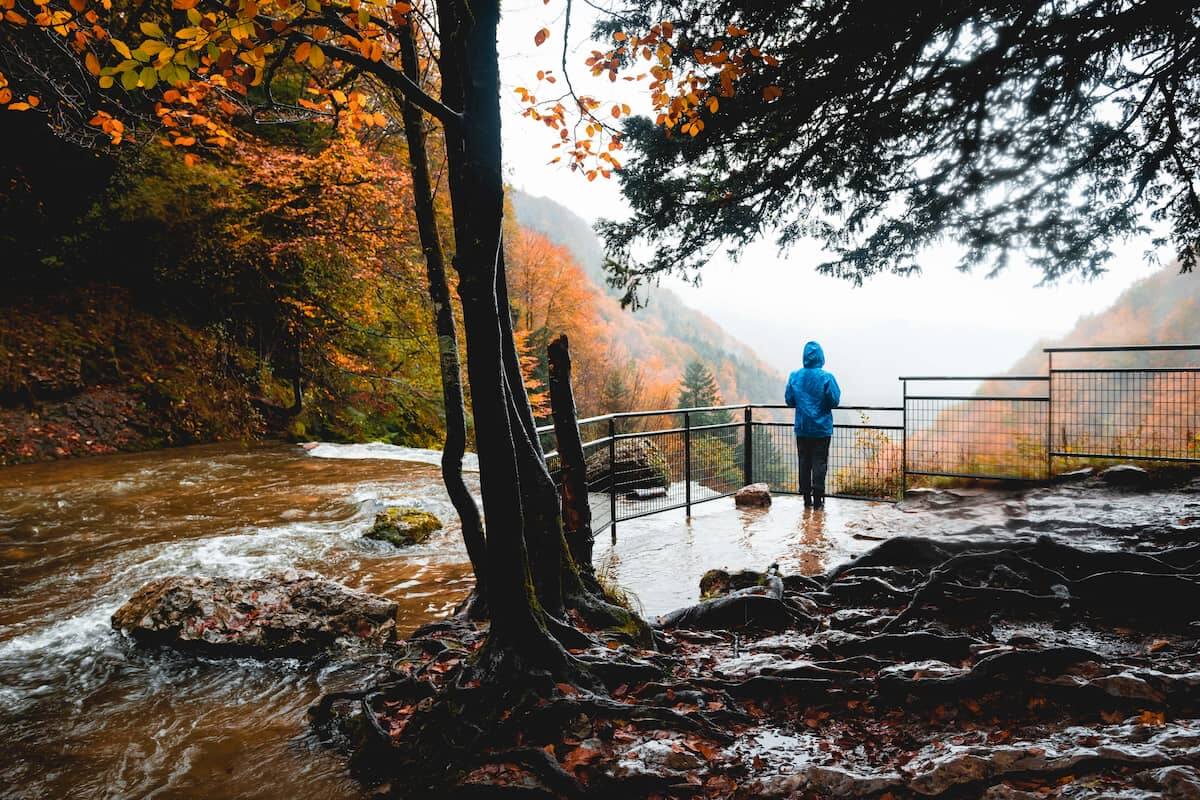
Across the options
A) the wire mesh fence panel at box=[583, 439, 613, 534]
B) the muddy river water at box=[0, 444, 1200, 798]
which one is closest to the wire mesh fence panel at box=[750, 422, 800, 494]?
the muddy river water at box=[0, 444, 1200, 798]

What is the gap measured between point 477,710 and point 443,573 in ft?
12.0

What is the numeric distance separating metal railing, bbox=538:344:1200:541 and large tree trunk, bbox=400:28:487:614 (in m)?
2.82

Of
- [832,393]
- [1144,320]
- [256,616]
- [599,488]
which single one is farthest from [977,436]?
[1144,320]

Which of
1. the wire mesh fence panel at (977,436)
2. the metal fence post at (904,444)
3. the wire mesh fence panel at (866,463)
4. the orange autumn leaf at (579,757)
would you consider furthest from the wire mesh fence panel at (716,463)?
the orange autumn leaf at (579,757)

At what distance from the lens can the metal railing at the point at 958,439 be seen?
774 cm

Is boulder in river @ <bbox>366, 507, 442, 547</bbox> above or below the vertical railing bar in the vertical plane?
below

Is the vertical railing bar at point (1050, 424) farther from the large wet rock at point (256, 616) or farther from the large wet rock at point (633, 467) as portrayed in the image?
the large wet rock at point (256, 616)

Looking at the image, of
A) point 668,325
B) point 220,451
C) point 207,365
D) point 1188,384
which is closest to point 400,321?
point 207,365

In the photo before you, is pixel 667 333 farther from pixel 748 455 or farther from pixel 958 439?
pixel 958 439

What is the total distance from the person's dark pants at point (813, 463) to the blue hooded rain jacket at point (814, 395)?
114 millimetres

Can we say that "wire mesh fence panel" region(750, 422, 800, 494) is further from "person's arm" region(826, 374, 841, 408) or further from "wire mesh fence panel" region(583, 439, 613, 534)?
"wire mesh fence panel" region(583, 439, 613, 534)

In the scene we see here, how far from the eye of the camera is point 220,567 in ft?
21.5

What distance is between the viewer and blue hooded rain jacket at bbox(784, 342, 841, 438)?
806 centimetres

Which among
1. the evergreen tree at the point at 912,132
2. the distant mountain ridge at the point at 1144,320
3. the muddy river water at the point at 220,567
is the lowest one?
the muddy river water at the point at 220,567
